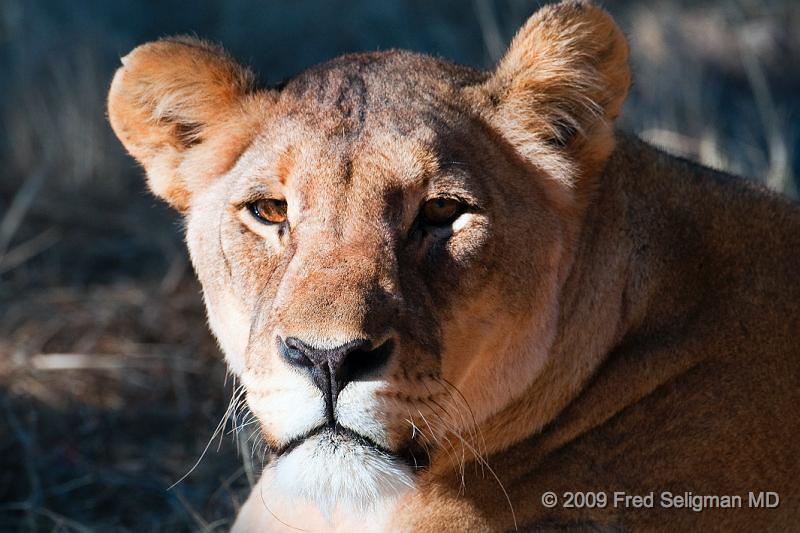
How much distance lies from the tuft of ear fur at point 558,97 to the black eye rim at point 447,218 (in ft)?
1.04

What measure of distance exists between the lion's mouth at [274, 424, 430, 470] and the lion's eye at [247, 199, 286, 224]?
1.95 feet

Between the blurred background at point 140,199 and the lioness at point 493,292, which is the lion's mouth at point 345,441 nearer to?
the lioness at point 493,292

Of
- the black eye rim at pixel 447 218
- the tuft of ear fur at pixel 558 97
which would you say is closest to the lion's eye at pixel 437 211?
the black eye rim at pixel 447 218

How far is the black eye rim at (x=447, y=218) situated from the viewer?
111 inches

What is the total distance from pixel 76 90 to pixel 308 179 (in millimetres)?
5721

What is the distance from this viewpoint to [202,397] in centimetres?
549

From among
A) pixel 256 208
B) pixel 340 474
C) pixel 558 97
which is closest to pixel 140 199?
pixel 256 208

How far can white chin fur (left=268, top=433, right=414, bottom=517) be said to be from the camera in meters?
2.54

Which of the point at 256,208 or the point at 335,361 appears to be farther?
the point at 256,208

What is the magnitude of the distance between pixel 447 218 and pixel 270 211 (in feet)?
1.48

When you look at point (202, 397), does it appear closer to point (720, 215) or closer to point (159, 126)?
point (159, 126)

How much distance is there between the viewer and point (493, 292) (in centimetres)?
285

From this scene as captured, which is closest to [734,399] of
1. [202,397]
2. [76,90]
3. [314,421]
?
[314,421]

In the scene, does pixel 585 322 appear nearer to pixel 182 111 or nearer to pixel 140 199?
pixel 182 111
